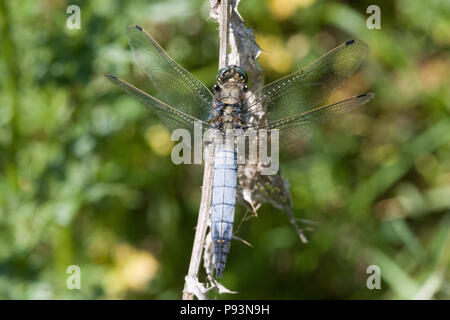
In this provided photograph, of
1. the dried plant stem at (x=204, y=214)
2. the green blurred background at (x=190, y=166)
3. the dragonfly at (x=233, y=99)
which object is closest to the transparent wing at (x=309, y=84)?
the dragonfly at (x=233, y=99)

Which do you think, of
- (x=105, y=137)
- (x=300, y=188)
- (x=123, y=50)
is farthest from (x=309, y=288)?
(x=123, y=50)

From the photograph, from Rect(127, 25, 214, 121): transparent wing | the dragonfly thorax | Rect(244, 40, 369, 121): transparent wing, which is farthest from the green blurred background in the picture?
Rect(244, 40, 369, 121): transparent wing

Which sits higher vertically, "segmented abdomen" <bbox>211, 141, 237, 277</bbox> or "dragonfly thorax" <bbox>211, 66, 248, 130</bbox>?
"dragonfly thorax" <bbox>211, 66, 248, 130</bbox>

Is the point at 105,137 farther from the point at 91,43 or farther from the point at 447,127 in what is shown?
the point at 447,127

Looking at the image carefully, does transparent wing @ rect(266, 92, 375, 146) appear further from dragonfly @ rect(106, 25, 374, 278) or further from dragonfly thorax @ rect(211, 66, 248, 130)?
dragonfly thorax @ rect(211, 66, 248, 130)

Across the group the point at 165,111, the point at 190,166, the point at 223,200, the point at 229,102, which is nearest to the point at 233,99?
the point at 229,102

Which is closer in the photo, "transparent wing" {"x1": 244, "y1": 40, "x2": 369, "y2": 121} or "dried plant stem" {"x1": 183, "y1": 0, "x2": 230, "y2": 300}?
"dried plant stem" {"x1": 183, "y1": 0, "x2": 230, "y2": 300}

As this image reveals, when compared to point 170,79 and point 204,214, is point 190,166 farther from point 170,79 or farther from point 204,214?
point 204,214
